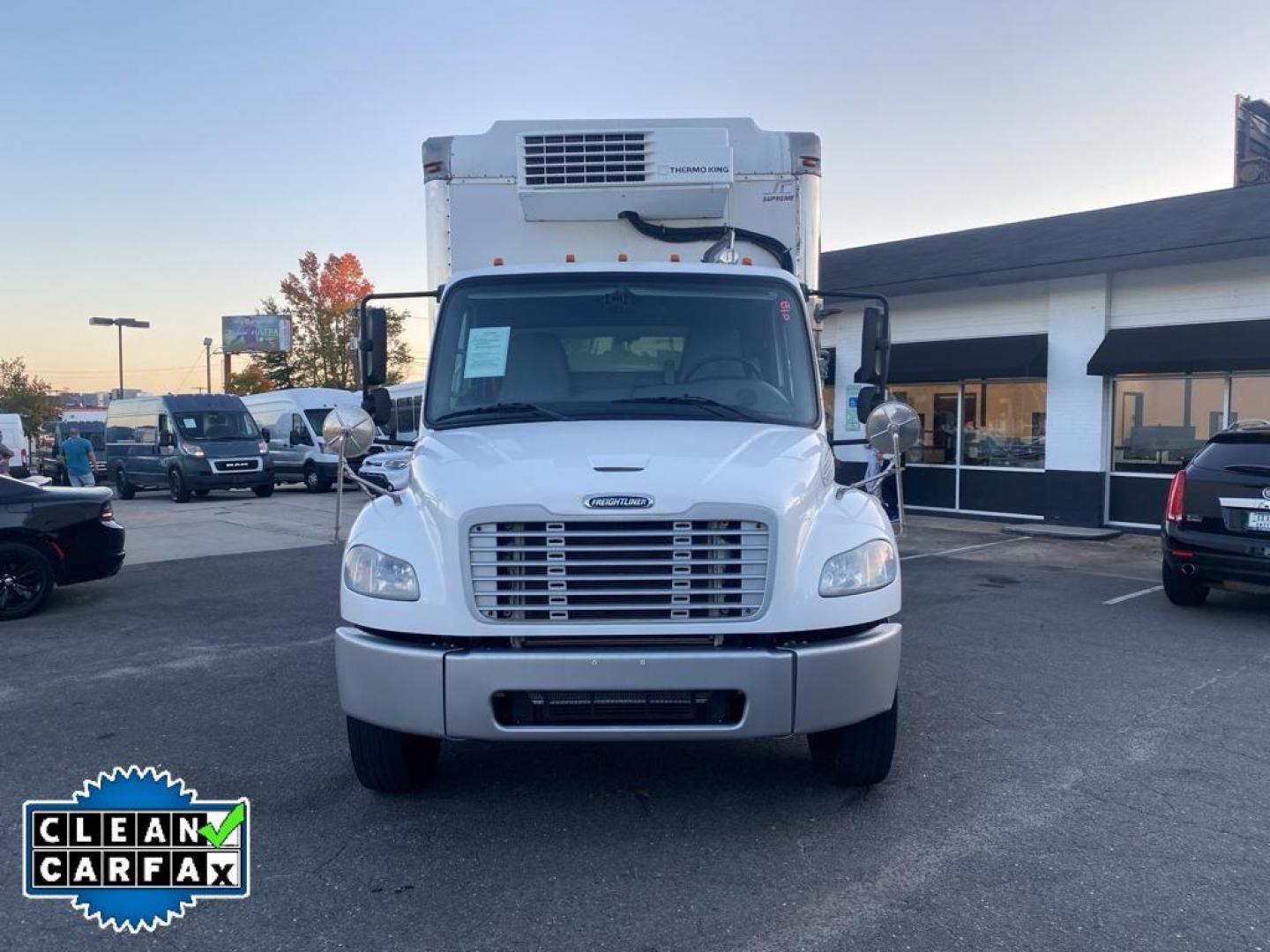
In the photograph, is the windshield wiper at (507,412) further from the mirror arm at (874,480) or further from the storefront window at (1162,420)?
the storefront window at (1162,420)

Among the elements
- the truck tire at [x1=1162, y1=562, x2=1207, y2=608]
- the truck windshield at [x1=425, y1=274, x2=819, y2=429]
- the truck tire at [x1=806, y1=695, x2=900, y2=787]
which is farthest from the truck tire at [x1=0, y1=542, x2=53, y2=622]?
the truck tire at [x1=1162, y1=562, x2=1207, y2=608]

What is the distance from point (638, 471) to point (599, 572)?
44 cm

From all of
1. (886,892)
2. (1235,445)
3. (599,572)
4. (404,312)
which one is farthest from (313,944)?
(404,312)

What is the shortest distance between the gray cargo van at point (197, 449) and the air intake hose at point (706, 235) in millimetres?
19477

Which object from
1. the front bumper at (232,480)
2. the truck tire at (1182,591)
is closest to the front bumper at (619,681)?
the truck tire at (1182,591)

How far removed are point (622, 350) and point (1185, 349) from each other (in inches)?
478

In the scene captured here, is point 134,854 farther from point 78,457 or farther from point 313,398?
point 313,398

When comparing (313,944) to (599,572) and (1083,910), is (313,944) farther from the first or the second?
(1083,910)

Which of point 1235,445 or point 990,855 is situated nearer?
point 990,855

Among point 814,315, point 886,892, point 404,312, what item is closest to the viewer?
point 886,892

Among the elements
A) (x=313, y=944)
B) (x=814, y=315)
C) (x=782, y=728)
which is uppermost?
(x=814, y=315)

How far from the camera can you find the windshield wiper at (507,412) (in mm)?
4688

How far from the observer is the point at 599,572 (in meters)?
3.76

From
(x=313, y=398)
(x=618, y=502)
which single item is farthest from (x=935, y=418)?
(x=313, y=398)
